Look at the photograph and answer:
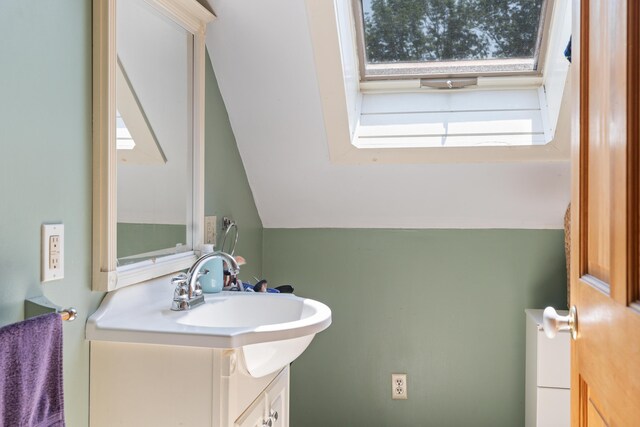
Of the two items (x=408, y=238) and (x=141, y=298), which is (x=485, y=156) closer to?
(x=408, y=238)

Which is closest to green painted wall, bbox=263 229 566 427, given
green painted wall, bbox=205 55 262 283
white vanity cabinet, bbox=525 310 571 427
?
green painted wall, bbox=205 55 262 283

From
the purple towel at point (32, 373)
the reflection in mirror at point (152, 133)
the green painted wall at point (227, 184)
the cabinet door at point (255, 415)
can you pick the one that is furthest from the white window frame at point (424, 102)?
the purple towel at point (32, 373)

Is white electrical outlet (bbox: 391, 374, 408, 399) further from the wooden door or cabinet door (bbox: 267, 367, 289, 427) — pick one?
the wooden door

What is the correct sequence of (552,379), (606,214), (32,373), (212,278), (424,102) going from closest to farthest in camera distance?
(606,214)
(32,373)
(212,278)
(552,379)
(424,102)

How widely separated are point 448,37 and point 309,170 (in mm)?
772

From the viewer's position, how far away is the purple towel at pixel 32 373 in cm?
98

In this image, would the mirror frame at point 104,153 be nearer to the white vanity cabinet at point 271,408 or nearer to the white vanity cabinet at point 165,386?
the white vanity cabinet at point 165,386

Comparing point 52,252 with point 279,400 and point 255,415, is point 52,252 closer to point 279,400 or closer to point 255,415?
point 255,415

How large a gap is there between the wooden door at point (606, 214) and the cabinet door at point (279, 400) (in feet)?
2.66

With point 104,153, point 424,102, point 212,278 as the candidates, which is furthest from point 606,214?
point 424,102

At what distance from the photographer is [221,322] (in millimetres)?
1697

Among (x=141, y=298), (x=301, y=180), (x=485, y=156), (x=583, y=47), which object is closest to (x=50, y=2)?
(x=141, y=298)

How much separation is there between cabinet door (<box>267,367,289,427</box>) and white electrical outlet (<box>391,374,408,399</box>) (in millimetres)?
942

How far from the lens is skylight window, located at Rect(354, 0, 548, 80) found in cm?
222
